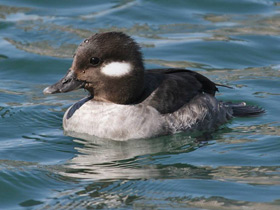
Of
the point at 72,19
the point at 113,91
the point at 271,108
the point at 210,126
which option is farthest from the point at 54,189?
the point at 72,19

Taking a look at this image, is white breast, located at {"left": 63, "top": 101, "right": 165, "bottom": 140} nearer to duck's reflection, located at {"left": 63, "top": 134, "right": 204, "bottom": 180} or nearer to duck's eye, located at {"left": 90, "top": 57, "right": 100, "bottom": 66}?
duck's reflection, located at {"left": 63, "top": 134, "right": 204, "bottom": 180}

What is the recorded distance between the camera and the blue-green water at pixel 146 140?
7.95 m

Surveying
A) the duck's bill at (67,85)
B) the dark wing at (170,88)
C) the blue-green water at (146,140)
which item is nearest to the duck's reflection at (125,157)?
the blue-green water at (146,140)

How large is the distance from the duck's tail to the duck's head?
6.58ft

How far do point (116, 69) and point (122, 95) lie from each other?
41cm

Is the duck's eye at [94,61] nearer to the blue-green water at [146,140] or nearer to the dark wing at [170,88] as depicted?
the dark wing at [170,88]

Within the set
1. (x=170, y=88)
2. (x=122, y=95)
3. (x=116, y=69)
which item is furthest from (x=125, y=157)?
(x=170, y=88)

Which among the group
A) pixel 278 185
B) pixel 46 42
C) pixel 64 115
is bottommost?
pixel 278 185

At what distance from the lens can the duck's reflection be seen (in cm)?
853

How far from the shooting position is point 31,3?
17234mm

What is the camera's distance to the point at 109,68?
31.4 feet

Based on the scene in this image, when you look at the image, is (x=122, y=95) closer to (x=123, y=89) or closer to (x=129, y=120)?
(x=123, y=89)

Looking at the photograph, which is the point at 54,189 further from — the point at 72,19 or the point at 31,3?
the point at 31,3

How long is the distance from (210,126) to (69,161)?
2459 mm
